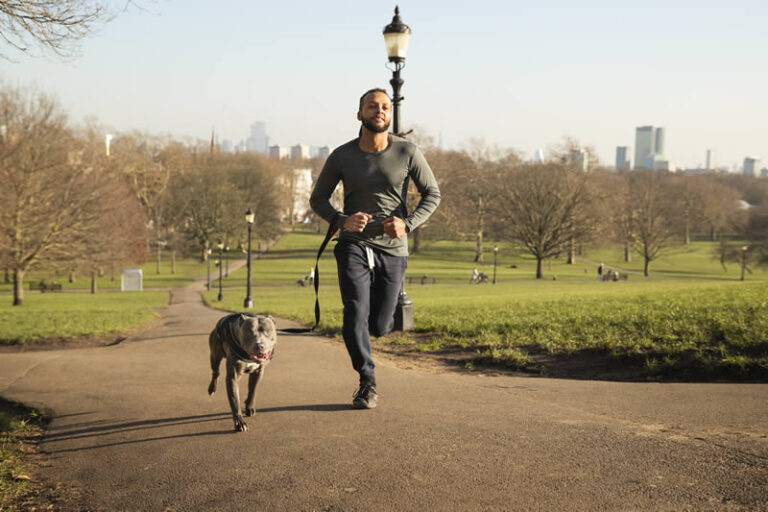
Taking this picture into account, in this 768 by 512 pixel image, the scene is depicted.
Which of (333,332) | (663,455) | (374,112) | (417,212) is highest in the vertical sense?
(374,112)

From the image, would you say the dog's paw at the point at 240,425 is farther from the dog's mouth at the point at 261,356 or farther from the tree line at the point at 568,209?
the tree line at the point at 568,209

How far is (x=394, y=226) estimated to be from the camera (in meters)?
4.91

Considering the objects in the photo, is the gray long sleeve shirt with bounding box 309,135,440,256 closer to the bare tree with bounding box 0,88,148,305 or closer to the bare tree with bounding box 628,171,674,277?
the bare tree with bounding box 0,88,148,305

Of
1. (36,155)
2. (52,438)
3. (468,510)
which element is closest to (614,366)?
(468,510)

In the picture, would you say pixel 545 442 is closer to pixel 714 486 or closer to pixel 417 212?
pixel 714 486

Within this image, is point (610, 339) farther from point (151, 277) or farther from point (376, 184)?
point (151, 277)

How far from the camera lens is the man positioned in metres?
5.12

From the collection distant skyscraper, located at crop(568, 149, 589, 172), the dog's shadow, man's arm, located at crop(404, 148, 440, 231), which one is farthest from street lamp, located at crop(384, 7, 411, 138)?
distant skyscraper, located at crop(568, 149, 589, 172)

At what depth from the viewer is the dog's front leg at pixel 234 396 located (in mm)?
4590

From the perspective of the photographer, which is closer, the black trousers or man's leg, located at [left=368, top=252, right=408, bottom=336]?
Answer: the black trousers

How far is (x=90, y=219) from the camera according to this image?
37.0 m

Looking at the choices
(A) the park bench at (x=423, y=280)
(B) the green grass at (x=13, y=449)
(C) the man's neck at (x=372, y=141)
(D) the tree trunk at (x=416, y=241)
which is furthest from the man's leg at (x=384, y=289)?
(D) the tree trunk at (x=416, y=241)

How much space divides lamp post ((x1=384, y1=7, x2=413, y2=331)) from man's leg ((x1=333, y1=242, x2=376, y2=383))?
5.47m

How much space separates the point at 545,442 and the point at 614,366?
373 centimetres
